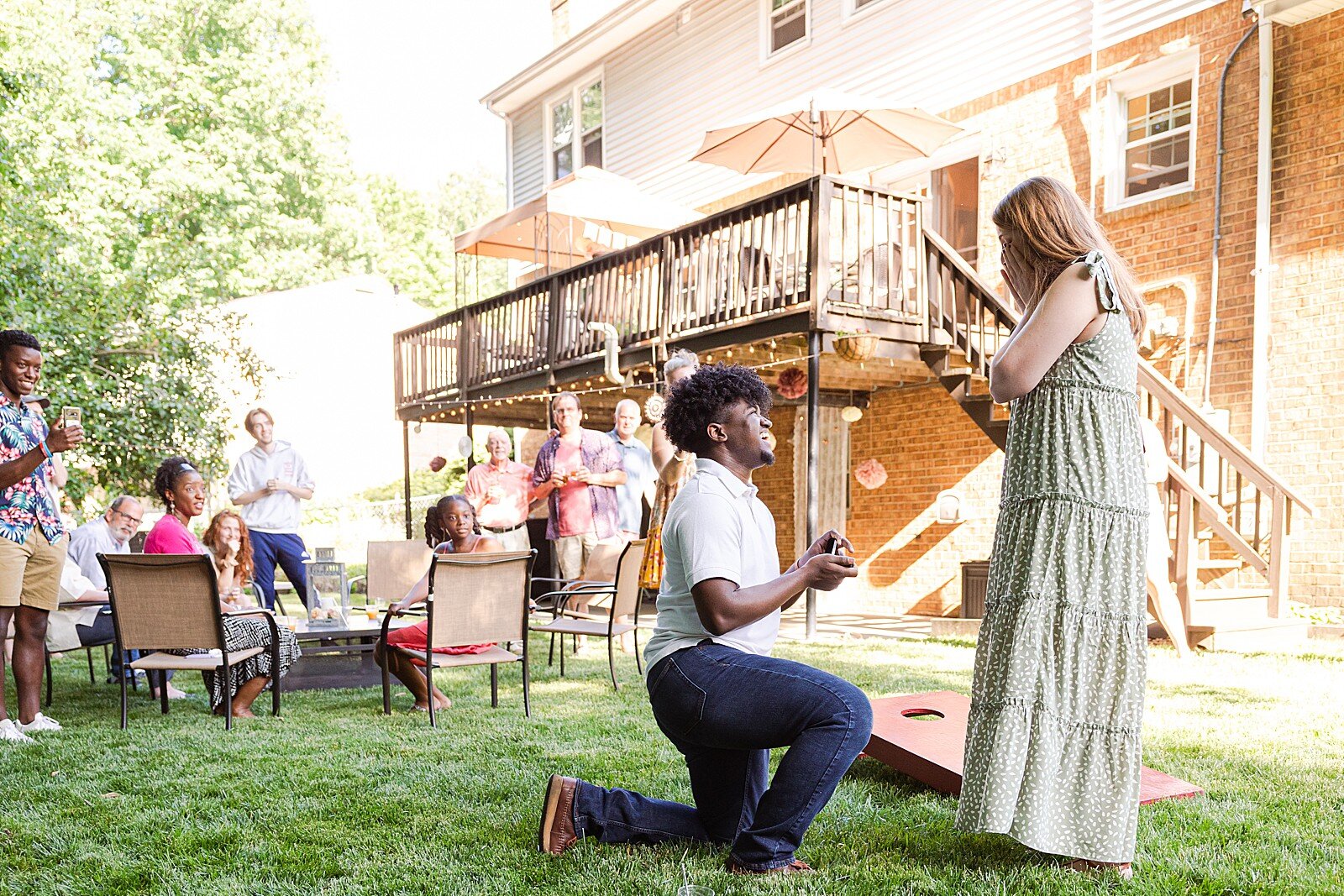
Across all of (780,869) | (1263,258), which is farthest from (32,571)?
(1263,258)

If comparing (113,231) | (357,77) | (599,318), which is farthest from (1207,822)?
(357,77)

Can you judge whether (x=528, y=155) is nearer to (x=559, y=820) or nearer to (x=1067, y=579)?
(x=559, y=820)

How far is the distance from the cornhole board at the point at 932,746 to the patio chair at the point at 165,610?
127 inches

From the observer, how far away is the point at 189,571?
5.27 metres

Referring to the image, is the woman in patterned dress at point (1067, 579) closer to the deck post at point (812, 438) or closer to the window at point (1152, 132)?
the deck post at point (812, 438)

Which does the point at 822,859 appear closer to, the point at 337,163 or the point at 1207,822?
the point at 1207,822

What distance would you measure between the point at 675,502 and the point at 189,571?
3367 millimetres

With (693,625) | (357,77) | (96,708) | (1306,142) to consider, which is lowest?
(96,708)

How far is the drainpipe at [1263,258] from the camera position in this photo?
8.41 meters

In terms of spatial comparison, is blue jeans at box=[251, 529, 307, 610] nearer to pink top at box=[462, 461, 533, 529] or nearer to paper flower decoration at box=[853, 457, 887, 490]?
pink top at box=[462, 461, 533, 529]

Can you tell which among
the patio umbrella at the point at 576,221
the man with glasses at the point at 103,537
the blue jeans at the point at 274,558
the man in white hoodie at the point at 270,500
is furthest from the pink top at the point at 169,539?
the patio umbrella at the point at 576,221

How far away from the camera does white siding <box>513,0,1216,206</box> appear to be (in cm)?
1026

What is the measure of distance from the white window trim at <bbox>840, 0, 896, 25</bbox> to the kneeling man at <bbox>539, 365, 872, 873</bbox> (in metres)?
10.2

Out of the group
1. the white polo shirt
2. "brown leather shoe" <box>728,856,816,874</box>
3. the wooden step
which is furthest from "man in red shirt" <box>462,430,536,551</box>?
"brown leather shoe" <box>728,856,816,874</box>
